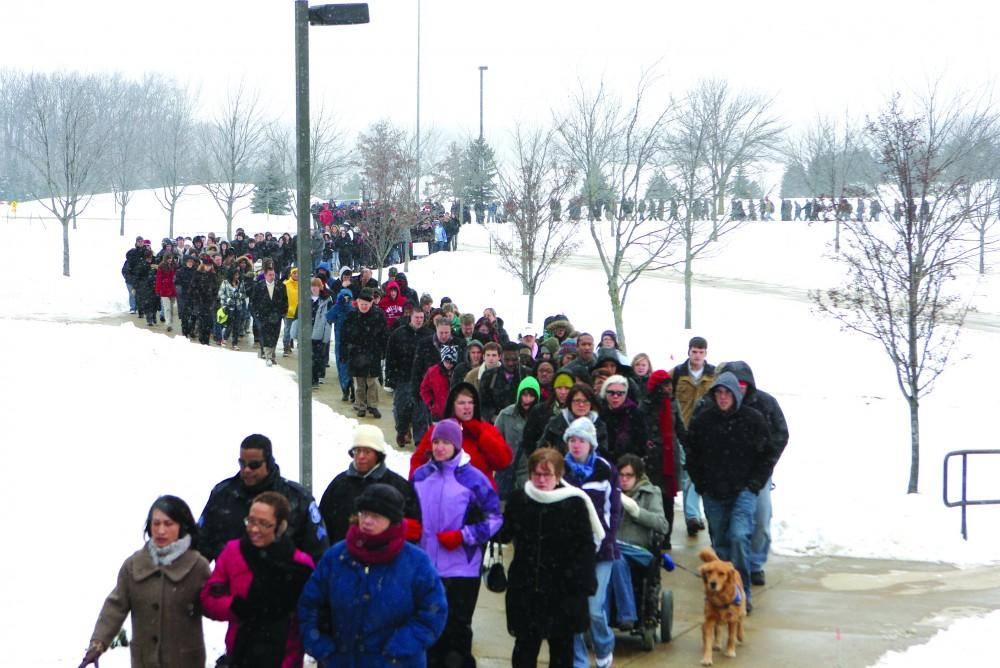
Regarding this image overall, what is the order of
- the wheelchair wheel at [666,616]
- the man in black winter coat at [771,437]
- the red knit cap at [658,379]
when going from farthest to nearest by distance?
the red knit cap at [658,379] → the man in black winter coat at [771,437] → the wheelchair wheel at [666,616]

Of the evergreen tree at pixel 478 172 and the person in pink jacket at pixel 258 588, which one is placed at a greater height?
the evergreen tree at pixel 478 172

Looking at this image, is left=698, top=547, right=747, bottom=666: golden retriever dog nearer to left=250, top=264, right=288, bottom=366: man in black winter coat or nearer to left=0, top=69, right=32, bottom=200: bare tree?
left=250, top=264, right=288, bottom=366: man in black winter coat

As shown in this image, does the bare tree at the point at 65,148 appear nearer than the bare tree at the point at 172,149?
Yes

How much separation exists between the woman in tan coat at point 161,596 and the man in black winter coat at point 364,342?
10422 mm

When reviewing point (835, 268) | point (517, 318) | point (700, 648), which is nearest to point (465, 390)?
point (700, 648)

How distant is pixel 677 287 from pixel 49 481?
1189 inches

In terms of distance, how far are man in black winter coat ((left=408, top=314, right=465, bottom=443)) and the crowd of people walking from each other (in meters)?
1.25

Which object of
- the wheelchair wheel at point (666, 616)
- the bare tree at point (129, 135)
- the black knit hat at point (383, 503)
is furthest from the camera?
the bare tree at point (129, 135)

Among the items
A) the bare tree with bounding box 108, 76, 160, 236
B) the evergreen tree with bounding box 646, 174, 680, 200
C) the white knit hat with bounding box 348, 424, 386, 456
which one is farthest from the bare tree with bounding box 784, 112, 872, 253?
the white knit hat with bounding box 348, 424, 386, 456

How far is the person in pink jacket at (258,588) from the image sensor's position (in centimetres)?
535

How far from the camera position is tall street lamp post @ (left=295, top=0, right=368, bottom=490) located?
8.23 m

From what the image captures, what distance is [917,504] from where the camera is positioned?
491 inches

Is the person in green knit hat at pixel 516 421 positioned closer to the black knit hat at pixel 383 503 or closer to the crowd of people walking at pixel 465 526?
the crowd of people walking at pixel 465 526

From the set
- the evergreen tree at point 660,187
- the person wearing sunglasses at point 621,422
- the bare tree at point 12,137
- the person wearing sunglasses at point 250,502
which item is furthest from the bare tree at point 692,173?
the bare tree at point 12,137
